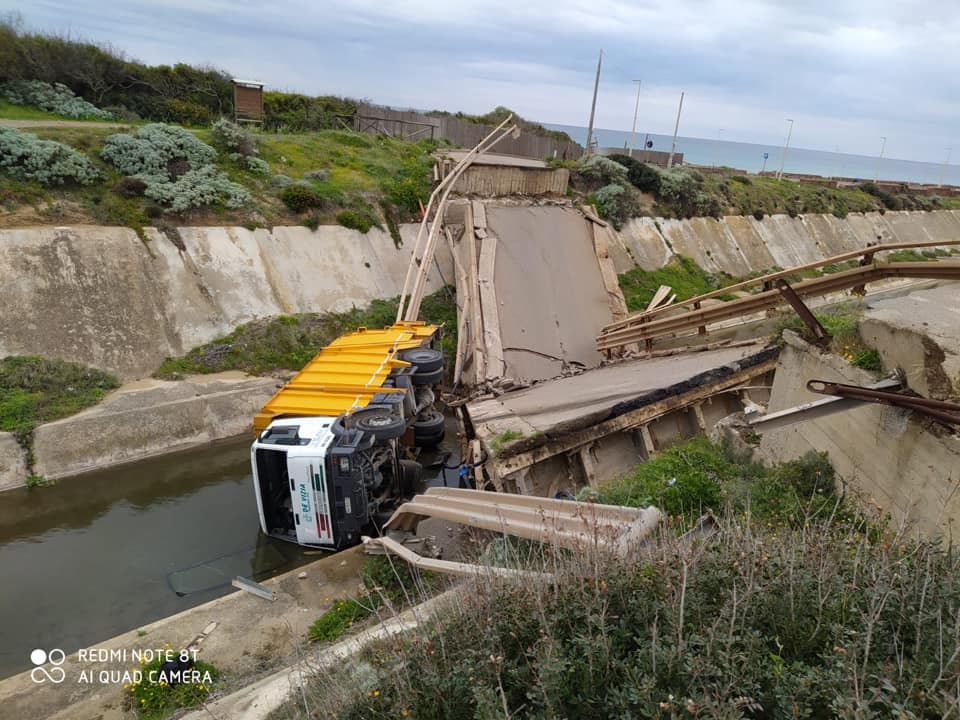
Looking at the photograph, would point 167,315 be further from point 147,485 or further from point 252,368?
point 147,485

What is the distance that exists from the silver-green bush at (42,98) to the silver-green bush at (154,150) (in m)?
5.50

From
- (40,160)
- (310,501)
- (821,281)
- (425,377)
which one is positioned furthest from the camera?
(40,160)

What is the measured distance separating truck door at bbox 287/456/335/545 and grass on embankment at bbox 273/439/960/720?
338cm

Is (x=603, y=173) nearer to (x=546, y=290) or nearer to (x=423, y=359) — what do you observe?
(x=546, y=290)

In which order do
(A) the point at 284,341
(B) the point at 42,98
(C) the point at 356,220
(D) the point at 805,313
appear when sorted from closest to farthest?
(D) the point at 805,313 < (A) the point at 284,341 < (C) the point at 356,220 < (B) the point at 42,98

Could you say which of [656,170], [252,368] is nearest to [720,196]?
[656,170]

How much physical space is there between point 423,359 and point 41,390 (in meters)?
6.66

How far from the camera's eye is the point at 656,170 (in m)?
22.4

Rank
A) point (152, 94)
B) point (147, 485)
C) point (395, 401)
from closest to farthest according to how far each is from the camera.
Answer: point (395, 401) < point (147, 485) < point (152, 94)

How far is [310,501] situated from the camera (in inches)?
277

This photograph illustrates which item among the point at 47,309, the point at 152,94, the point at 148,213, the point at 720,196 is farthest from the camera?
the point at 720,196

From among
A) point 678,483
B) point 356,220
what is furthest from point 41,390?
point 678,483

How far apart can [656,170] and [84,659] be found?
22.6 m

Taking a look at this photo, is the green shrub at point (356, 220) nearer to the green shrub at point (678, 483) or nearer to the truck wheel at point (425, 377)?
the truck wheel at point (425, 377)
